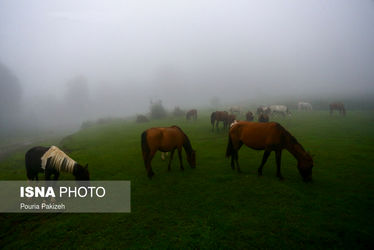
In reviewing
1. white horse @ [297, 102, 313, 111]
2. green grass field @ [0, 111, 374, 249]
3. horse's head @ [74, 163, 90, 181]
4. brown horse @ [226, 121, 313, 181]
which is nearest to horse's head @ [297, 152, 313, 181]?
brown horse @ [226, 121, 313, 181]

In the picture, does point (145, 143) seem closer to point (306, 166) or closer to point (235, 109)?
point (306, 166)

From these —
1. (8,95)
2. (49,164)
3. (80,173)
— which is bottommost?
(80,173)

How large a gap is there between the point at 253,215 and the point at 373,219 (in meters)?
3.76

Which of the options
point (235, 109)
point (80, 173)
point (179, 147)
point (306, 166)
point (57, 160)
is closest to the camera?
point (57, 160)

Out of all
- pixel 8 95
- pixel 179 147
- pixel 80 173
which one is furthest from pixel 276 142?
pixel 8 95

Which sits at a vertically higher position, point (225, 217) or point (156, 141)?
point (156, 141)

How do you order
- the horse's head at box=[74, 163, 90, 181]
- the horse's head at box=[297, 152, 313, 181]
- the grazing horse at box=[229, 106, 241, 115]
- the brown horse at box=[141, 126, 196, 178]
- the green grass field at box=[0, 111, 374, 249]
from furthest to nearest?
the grazing horse at box=[229, 106, 241, 115], the brown horse at box=[141, 126, 196, 178], the horse's head at box=[297, 152, 313, 181], the horse's head at box=[74, 163, 90, 181], the green grass field at box=[0, 111, 374, 249]

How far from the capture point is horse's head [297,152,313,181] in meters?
8.51

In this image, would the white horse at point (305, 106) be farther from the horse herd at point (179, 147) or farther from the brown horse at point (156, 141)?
the brown horse at point (156, 141)

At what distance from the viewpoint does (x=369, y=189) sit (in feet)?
26.2

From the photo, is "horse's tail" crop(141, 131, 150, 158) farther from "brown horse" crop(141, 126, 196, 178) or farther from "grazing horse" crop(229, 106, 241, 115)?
"grazing horse" crop(229, 106, 241, 115)

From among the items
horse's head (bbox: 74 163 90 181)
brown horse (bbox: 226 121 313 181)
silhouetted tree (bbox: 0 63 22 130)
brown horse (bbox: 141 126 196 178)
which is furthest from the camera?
silhouetted tree (bbox: 0 63 22 130)

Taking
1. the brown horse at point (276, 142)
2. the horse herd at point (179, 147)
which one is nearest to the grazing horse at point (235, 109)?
the horse herd at point (179, 147)

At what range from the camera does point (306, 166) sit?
28.1 feet
